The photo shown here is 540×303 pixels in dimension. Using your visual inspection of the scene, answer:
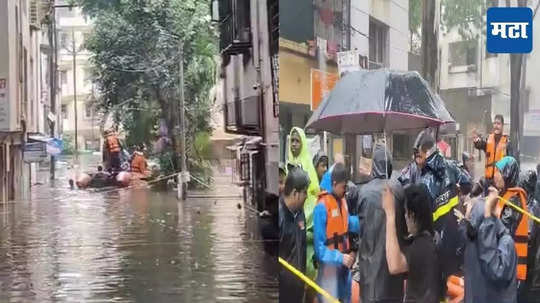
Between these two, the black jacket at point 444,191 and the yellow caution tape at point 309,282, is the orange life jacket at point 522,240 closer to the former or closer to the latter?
the black jacket at point 444,191

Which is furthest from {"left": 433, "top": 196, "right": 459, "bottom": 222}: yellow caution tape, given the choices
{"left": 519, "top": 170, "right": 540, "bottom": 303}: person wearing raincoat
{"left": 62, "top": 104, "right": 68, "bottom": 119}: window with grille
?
{"left": 62, "top": 104, "right": 68, "bottom": 119}: window with grille

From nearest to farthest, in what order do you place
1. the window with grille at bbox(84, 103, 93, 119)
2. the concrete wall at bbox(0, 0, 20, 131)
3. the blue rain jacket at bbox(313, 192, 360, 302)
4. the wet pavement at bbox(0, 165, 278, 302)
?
the blue rain jacket at bbox(313, 192, 360, 302), the concrete wall at bbox(0, 0, 20, 131), the window with grille at bbox(84, 103, 93, 119), the wet pavement at bbox(0, 165, 278, 302)

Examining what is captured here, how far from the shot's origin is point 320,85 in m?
2.81

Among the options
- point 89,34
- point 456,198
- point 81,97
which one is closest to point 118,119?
point 81,97

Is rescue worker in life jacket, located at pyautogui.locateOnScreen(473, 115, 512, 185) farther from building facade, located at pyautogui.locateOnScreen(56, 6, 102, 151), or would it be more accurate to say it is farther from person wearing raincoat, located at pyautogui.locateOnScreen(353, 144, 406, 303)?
building facade, located at pyautogui.locateOnScreen(56, 6, 102, 151)

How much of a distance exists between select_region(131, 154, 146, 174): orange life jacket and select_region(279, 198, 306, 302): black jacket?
0.81 m

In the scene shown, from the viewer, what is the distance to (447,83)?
2850 mm

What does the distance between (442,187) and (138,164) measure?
136 cm

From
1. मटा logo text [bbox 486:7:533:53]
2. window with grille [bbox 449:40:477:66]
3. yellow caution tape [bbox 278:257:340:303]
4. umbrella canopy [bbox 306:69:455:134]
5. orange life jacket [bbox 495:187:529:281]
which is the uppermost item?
मटा logo text [bbox 486:7:533:53]

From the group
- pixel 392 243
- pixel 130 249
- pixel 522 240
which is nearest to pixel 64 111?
pixel 130 249

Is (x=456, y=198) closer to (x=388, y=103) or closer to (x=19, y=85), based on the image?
(x=388, y=103)

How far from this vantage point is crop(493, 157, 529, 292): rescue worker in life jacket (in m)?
2.88

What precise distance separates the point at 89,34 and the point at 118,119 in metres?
0.40

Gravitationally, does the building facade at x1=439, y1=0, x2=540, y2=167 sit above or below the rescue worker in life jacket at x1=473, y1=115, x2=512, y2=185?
above
